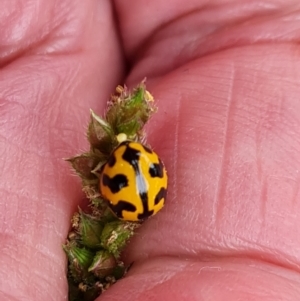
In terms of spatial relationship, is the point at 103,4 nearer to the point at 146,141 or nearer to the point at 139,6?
the point at 139,6

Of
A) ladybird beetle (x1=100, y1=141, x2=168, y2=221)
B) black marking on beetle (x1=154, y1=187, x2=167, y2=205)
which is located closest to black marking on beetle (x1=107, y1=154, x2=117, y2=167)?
ladybird beetle (x1=100, y1=141, x2=168, y2=221)

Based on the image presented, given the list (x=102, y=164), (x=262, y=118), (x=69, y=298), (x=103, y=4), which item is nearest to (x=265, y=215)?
(x=262, y=118)

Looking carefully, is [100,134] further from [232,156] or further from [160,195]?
[232,156]

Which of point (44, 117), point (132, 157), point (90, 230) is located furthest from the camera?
point (44, 117)

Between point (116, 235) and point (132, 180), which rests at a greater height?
point (132, 180)

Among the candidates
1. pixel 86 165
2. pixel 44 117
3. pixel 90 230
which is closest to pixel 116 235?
pixel 90 230
